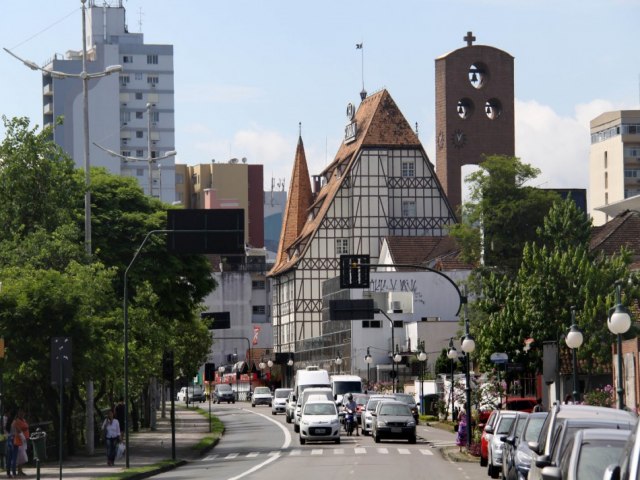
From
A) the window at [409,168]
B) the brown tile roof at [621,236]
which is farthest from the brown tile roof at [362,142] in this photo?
the brown tile roof at [621,236]

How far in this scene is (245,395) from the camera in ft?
472

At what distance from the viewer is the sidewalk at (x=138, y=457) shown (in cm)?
3881

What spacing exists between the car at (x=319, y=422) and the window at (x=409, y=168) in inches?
2633

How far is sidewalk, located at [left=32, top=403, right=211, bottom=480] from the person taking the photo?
38812 mm

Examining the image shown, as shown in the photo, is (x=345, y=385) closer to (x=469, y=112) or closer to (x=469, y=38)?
(x=469, y=112)

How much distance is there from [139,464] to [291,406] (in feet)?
106

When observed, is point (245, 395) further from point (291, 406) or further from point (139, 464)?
point (139, 464)

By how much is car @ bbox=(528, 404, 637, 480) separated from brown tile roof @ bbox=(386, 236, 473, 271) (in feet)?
306

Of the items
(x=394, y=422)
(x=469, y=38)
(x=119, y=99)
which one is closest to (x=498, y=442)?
(x=394, y=422)

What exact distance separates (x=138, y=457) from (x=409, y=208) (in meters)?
75.8

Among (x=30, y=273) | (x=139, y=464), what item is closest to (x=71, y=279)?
(x=30, y=273)

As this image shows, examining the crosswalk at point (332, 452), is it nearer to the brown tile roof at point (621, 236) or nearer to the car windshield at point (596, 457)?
the car windshield at point (596, 457)

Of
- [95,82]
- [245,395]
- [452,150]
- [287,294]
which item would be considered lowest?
[245,395]

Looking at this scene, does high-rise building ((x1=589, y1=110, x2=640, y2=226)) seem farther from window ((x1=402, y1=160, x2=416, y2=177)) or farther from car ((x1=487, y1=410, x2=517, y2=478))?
car ((x1=487, y1=410, x2=517, y2=478))
